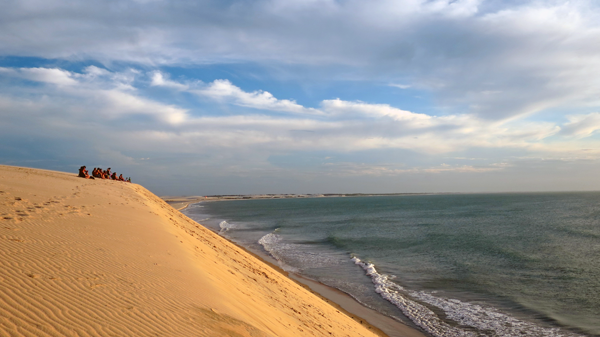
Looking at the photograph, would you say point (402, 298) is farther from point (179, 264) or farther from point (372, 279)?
point (179, 264)

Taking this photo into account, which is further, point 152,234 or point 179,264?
point 152,234

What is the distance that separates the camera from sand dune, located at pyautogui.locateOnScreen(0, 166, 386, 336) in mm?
4516

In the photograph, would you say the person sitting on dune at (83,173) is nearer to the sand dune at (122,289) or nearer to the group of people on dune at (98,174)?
the group of people on dune at (98,174)

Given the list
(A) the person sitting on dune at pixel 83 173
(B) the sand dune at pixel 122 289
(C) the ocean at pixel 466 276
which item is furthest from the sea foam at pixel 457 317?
(A) the person sitting on dune at pixel 83 173

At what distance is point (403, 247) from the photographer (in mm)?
25047

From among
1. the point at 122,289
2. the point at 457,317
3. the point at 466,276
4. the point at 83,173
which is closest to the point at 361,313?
the point at 457,317

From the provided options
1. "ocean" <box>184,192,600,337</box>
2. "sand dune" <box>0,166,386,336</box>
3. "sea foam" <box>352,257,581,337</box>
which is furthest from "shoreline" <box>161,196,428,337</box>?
"sand dune" <box>0,166,386,336</box>

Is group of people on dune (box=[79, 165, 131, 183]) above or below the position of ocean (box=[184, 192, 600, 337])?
above

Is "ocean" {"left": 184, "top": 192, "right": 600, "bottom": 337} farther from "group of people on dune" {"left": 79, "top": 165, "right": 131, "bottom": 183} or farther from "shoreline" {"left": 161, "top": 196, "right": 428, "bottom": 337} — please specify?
"group of people on dune" {"left": 79, "top": 165, "right": 131, "bottom": 183}

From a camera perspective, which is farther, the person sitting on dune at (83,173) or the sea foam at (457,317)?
the person sitting on dune at (83,173)

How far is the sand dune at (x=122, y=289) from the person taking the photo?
14.8 ft

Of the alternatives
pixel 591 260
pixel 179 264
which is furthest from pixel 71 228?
pixel 591 260

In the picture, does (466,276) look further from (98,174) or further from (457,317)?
(98,174)

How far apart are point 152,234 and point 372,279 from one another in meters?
10.8
